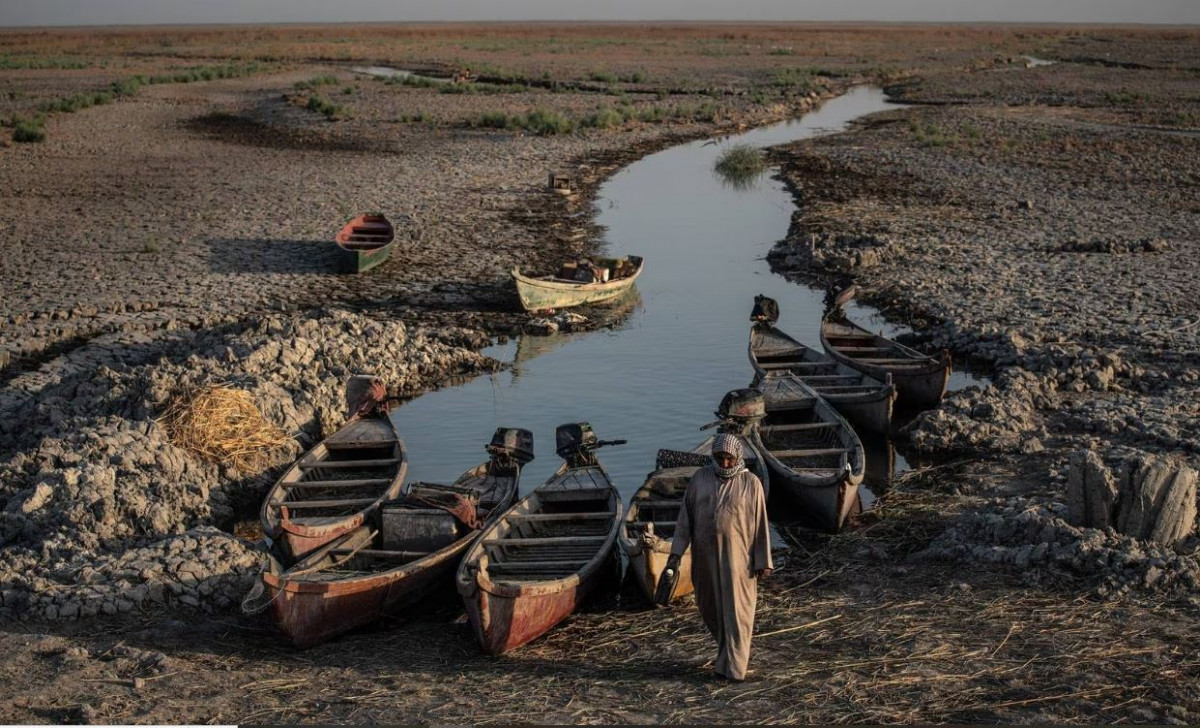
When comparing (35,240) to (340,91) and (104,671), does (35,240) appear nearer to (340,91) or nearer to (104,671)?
(104,671)

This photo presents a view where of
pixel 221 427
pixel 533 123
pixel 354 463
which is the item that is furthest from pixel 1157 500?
pixel 533 123

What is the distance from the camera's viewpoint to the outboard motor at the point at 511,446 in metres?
13.6

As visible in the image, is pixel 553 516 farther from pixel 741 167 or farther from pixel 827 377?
pixel 741 167

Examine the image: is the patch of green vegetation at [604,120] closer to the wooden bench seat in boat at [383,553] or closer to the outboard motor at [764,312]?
the outboard motor at [764,312]

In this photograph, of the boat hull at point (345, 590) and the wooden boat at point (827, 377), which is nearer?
the boat hull at point (345, 590)

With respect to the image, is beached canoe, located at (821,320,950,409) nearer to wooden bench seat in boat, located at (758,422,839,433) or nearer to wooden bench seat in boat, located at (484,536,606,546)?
wooden bench seat in boat, located at (758,422,839,433)

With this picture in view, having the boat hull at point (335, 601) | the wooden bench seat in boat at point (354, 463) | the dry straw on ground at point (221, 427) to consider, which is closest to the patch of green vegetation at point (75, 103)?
the dry straw on ground at point (221, 427)

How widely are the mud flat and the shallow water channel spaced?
0.88 meters

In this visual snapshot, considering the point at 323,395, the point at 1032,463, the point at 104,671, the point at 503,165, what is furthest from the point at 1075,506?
the point at 503,165

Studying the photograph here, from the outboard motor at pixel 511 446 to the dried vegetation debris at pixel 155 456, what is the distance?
278 cm

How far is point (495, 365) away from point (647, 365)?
97.7 inches

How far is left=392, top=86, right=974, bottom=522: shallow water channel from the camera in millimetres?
15867

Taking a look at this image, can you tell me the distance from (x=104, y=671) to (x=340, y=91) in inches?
2276

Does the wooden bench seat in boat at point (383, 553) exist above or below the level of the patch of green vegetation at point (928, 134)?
below
